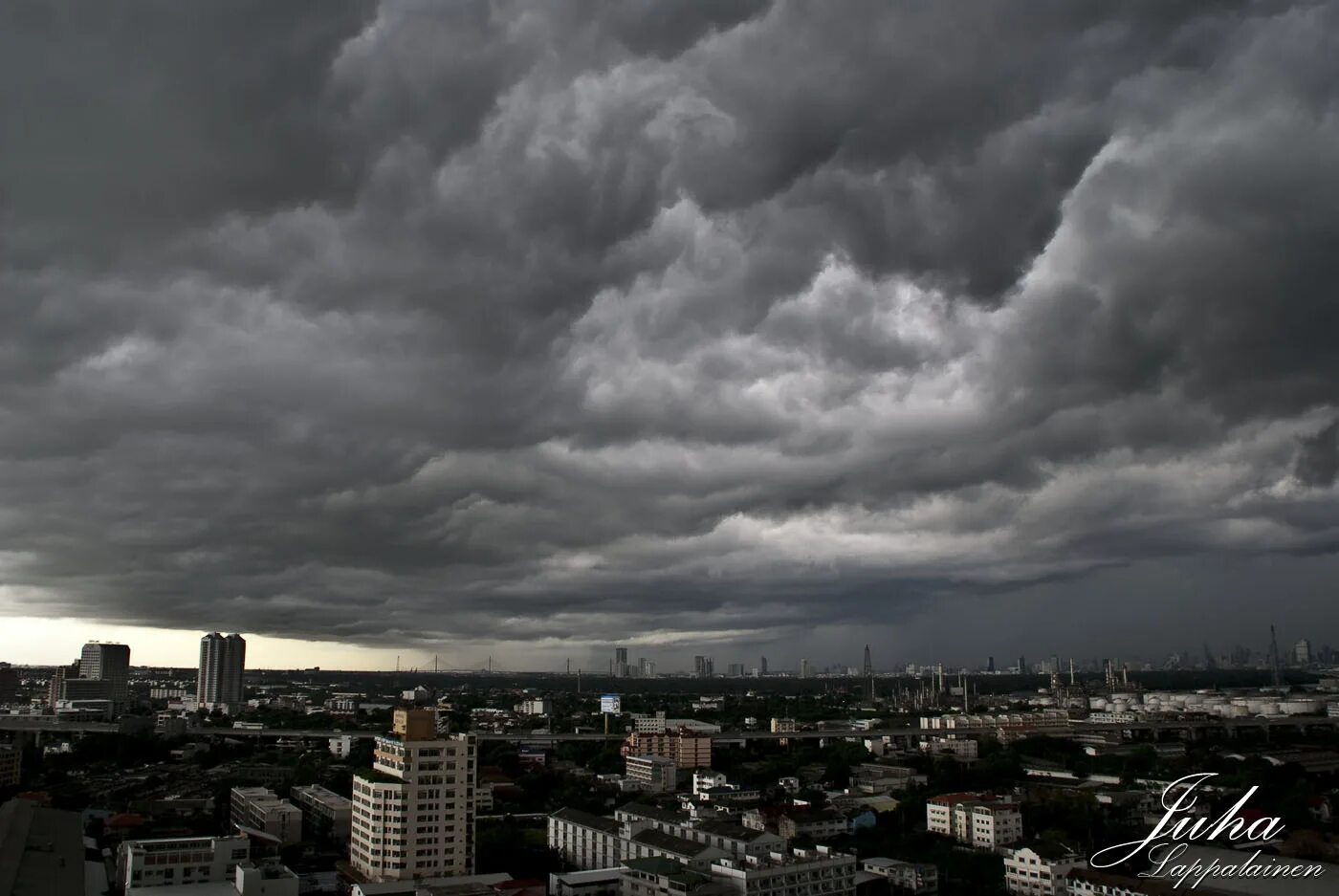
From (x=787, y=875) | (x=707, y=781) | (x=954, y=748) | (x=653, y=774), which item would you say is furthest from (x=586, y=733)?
(x=787, y=875)

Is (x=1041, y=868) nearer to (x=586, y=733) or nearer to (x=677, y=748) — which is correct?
(x=677, y=748)

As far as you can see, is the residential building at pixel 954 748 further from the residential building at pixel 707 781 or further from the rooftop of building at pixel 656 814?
the rooftop of building at pixel 656 814

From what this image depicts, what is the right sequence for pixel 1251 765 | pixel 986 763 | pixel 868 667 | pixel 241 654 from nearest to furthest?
pixel 1251 765 < pixel 986 763 < pixel 241 654 < pixel 868 667

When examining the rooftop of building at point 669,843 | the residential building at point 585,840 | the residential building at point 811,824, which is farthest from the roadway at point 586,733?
the rooftop of building at point 669,843

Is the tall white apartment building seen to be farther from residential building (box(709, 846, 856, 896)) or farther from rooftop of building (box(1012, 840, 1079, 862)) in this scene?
rooftop of building (box(1012, 840, 1079, 862))

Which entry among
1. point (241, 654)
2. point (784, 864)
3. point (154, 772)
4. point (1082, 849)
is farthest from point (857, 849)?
point (241, 654)

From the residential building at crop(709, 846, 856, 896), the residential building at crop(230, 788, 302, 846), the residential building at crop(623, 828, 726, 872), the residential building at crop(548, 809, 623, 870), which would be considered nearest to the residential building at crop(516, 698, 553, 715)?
the residential building at crop(230, 788, 302, 846)

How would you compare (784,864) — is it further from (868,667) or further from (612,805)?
(868,667)
